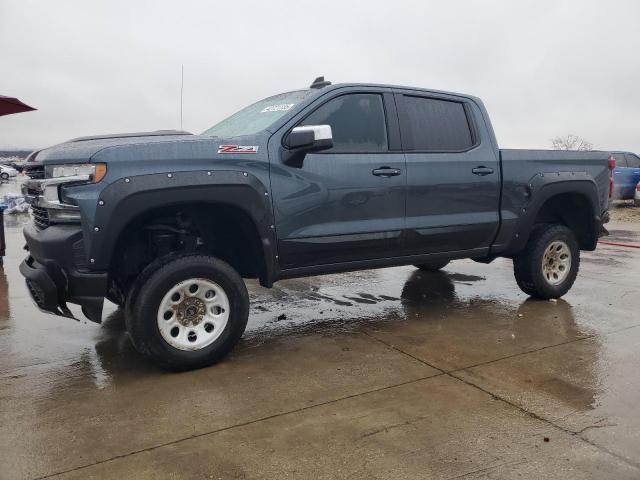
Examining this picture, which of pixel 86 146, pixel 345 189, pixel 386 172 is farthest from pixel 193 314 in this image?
pixel 386 172

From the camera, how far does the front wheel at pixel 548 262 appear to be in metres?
5.64

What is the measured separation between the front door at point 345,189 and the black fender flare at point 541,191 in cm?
149

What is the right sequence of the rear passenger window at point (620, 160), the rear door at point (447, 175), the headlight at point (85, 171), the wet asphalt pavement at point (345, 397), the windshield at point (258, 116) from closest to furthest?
the wet asphalt pavement at point (345, 397) < the headlight at point (85, 171) < the windshield at point (258, 116) < the rear door at point (447, 175) < the rear passenger window at point (620, 160)

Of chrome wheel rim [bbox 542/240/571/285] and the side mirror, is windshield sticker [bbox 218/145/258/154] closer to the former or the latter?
the side mirror

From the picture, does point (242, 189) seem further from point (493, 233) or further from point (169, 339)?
point (493, 233)

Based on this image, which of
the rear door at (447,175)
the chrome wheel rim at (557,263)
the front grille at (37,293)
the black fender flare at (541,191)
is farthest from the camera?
the chrome wheel rim at (557,263)

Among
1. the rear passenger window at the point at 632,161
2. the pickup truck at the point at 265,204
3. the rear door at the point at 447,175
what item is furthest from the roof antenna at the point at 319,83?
the rear passenger window at the point at 632,161

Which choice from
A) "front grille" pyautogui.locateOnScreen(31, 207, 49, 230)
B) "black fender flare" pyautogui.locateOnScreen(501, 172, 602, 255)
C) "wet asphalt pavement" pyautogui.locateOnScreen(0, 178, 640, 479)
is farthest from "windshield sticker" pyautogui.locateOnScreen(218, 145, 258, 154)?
"black fender flare" pyautogui.locateOnScreen(501, 172, 602, 255)

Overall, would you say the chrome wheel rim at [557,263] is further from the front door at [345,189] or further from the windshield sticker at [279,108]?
the windshield sticker at [279,108]

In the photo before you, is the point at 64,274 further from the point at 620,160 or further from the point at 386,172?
the point at 620,160

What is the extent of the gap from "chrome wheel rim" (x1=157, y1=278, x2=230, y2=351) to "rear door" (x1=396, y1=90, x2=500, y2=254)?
67.7 inches

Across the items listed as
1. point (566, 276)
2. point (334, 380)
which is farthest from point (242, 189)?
point (566, 276)

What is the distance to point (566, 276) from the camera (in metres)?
5.86

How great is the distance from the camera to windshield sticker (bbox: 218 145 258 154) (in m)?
3.83
